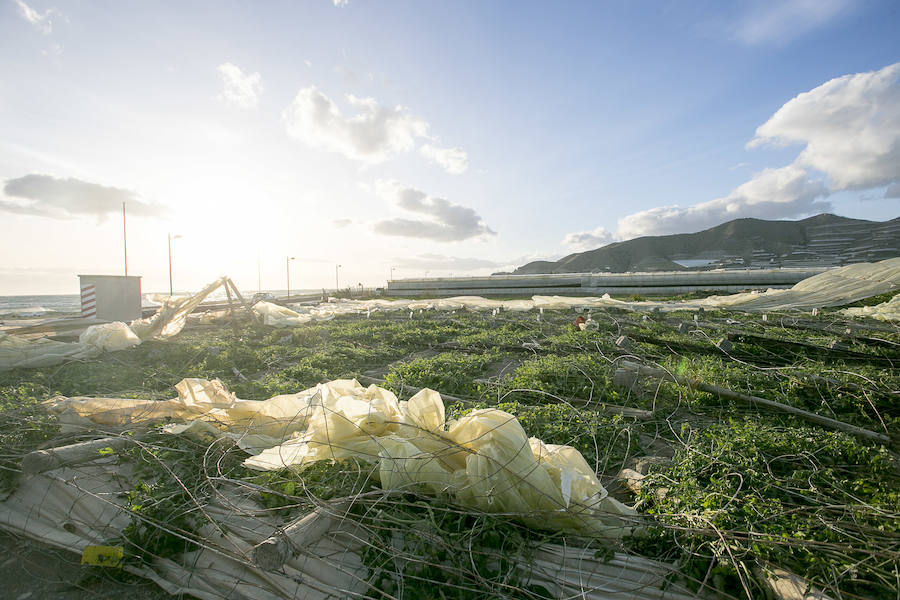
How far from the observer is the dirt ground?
2.35m

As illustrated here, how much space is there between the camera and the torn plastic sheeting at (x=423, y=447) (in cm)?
252

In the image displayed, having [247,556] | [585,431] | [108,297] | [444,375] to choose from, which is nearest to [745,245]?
[444,375]

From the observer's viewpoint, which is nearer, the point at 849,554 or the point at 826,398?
the point at 849,554

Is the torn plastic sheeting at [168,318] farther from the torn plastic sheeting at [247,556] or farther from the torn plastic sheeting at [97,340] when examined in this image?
the torn plastic sheeting at [247,556]

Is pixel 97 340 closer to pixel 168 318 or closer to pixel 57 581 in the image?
pixel 168 318

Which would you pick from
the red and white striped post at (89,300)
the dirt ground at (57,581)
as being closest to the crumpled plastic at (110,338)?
the red and white striped post at (89,300)

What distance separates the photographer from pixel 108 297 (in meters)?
13.7

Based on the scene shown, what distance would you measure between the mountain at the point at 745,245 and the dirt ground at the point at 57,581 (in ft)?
313

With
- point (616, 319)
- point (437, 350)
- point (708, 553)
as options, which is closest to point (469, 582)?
point (708, 553)

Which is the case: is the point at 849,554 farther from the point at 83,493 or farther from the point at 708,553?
the point at 83,493

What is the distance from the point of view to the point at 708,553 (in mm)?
2270

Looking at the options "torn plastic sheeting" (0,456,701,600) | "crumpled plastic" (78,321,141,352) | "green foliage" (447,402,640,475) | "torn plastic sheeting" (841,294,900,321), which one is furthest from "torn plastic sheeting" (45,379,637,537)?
"torn plastic sheeting" (841,294,900,321)

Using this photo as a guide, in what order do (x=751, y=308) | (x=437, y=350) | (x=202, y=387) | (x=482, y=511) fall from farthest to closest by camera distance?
1. (x=751, y=308)
2. (x=437, y=350)
3. (x=202, y=387)
4. (x=482, y=511)

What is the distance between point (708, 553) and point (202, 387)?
479 cm
